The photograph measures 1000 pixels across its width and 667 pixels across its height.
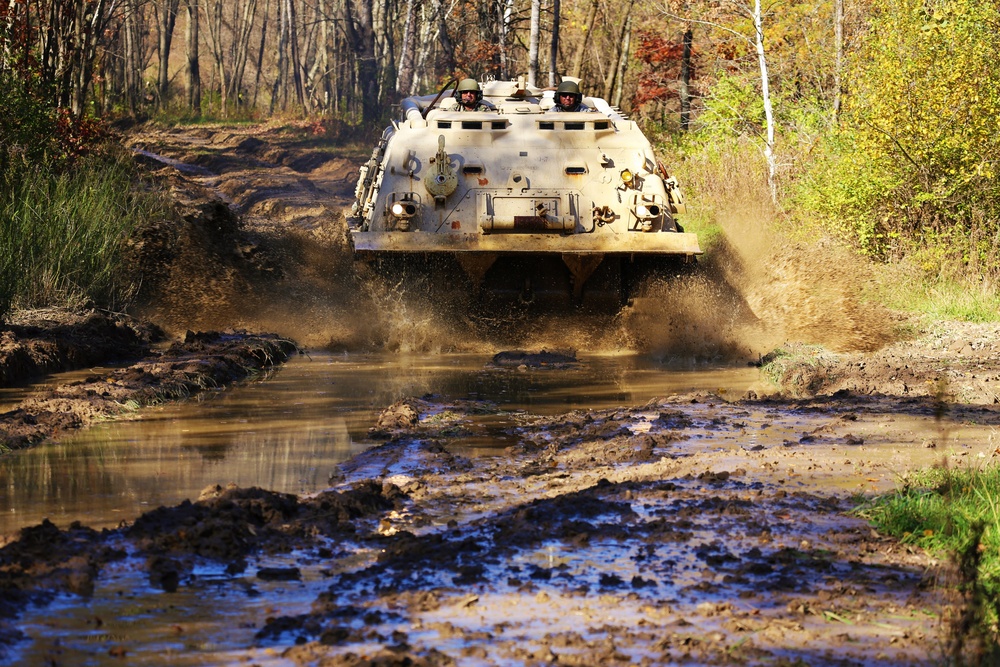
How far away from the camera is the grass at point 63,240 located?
1199 cm

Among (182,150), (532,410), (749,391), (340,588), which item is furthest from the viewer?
(182,150)

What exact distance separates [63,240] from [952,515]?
9535 millimetres

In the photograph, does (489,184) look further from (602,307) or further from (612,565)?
(612,565)

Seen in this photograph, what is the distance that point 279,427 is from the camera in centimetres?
853

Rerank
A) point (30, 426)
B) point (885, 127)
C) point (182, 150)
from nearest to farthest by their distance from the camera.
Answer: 1. point (30, 426)
2. point (885, 127)
3. point (182, 150)

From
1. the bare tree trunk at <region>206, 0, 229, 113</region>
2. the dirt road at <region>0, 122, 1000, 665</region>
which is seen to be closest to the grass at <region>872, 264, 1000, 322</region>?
the dirt road at <region>0, 122, 1000, 665</region>

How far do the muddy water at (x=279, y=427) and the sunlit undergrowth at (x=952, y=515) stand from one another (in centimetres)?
267

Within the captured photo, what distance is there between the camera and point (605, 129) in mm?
13703

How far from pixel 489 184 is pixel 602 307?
65.1 inches

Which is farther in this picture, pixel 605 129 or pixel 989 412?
pixel 605 129

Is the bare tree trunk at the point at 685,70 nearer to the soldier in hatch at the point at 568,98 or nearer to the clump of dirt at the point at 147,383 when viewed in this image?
the soldier in hatch at the point at 568,98

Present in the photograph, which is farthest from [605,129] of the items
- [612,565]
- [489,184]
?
[612,565]

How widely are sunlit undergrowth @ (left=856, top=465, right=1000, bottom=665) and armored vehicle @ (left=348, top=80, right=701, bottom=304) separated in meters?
6.65

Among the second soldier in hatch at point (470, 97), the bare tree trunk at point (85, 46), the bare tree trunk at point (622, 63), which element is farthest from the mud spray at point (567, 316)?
the bare tree trunk at point (622, 63)
